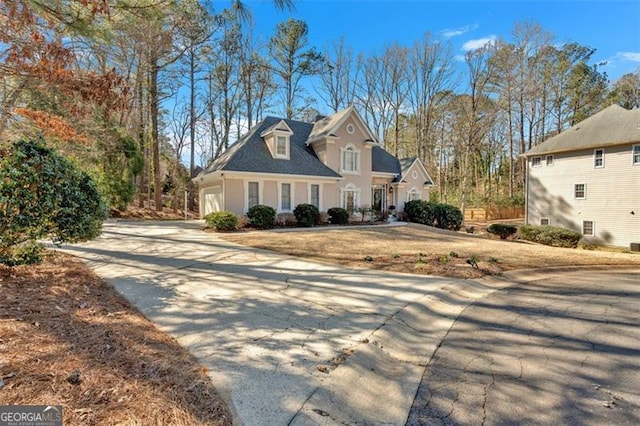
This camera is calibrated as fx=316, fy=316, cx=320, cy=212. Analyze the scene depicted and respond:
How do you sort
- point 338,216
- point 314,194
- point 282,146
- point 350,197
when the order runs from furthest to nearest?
point 350,197 < point 314,194 < point 282,146 < point 338,216

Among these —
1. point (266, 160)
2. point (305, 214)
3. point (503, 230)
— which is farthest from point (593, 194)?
point (266, 160)

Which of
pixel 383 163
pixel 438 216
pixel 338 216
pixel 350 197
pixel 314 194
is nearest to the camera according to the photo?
pixel 338 216

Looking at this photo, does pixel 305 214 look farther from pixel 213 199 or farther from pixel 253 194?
pixel 213 199

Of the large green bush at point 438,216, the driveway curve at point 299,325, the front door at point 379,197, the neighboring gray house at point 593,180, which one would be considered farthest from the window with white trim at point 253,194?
the neighboring gray house at point 593,180

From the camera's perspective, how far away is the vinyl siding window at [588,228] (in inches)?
808

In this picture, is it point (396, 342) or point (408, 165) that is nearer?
point (396, 342)

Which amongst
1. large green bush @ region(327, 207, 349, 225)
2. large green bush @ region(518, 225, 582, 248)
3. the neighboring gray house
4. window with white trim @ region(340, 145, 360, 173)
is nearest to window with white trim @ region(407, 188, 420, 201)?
window with white trim @ region(340, 145, 360, 173)

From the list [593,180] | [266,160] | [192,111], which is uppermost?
[192,111]

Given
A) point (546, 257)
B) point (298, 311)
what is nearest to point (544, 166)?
point (546, 257)

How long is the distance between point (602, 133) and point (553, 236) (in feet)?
31.6

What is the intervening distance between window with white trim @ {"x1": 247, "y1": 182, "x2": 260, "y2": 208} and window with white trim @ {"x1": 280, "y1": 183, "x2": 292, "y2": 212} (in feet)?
4.76

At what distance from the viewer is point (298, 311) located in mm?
4605

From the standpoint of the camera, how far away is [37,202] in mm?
4961

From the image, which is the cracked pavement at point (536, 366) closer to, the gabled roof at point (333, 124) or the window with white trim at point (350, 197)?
the window with white trim at point (350, 197)
